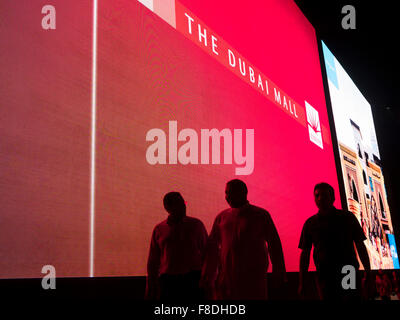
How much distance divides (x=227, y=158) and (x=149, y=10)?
4.16ft

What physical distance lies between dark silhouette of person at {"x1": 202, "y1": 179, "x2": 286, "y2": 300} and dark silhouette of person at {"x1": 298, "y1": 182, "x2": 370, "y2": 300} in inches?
12.2

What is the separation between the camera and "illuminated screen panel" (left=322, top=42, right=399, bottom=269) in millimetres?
6074

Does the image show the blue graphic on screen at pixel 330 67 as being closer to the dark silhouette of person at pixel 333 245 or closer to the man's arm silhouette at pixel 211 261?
the dark silhouette of person at pixel 333 245

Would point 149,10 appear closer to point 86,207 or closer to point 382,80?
point 86,207

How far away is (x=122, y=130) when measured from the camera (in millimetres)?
2475

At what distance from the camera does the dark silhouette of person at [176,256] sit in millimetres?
2189

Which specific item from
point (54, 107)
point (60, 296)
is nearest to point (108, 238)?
point (60, 296)

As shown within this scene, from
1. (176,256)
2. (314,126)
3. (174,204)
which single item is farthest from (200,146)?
(314,126)

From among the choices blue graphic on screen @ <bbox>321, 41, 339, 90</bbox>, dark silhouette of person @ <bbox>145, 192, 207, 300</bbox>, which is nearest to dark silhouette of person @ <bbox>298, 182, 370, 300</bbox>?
dark silhouette of person @ <bbox>145, 192, 207, 300</bbox>

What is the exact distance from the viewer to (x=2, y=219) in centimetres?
186

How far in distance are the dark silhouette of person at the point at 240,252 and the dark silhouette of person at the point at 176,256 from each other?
151 mm

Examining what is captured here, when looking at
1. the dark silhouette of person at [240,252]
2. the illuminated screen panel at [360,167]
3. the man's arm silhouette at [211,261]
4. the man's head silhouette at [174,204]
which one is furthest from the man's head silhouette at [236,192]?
the illuminated screen panel at [360,167]

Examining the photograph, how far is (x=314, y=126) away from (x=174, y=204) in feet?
12.4

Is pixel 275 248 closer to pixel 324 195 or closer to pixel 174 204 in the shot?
pixel 324 195
